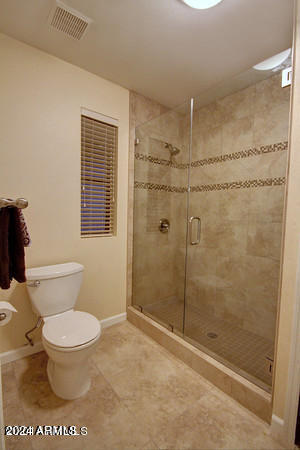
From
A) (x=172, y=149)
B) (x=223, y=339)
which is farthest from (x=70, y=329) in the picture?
(x=172, y=149)

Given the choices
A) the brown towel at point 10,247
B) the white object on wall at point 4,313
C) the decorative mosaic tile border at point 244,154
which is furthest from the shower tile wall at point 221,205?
the white object on wall at point 4,313

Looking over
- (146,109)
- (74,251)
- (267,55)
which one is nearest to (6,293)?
(74,251)

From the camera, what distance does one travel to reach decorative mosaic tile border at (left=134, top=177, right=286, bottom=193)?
1935 millimetres

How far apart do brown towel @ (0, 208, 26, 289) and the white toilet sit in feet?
1.84

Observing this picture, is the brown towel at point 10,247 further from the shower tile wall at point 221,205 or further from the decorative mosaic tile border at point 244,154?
the decorative mosaic tile border at point 244,154

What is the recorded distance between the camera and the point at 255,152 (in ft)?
6.68

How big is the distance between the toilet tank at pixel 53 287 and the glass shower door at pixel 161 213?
842 millimetres

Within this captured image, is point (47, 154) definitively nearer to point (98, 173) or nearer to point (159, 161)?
point (98, 173)

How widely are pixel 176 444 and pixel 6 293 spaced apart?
1503mm

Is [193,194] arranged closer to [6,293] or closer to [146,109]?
[146,109]

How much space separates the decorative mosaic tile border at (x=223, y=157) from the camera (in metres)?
→ 1.90

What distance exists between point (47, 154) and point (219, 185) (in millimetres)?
1728

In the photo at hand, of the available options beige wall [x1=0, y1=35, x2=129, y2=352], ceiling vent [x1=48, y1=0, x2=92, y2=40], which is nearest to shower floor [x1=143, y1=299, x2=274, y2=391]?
beige wall [x1=0, y1=35, x2=129, y2=352]

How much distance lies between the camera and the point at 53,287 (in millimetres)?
1630
